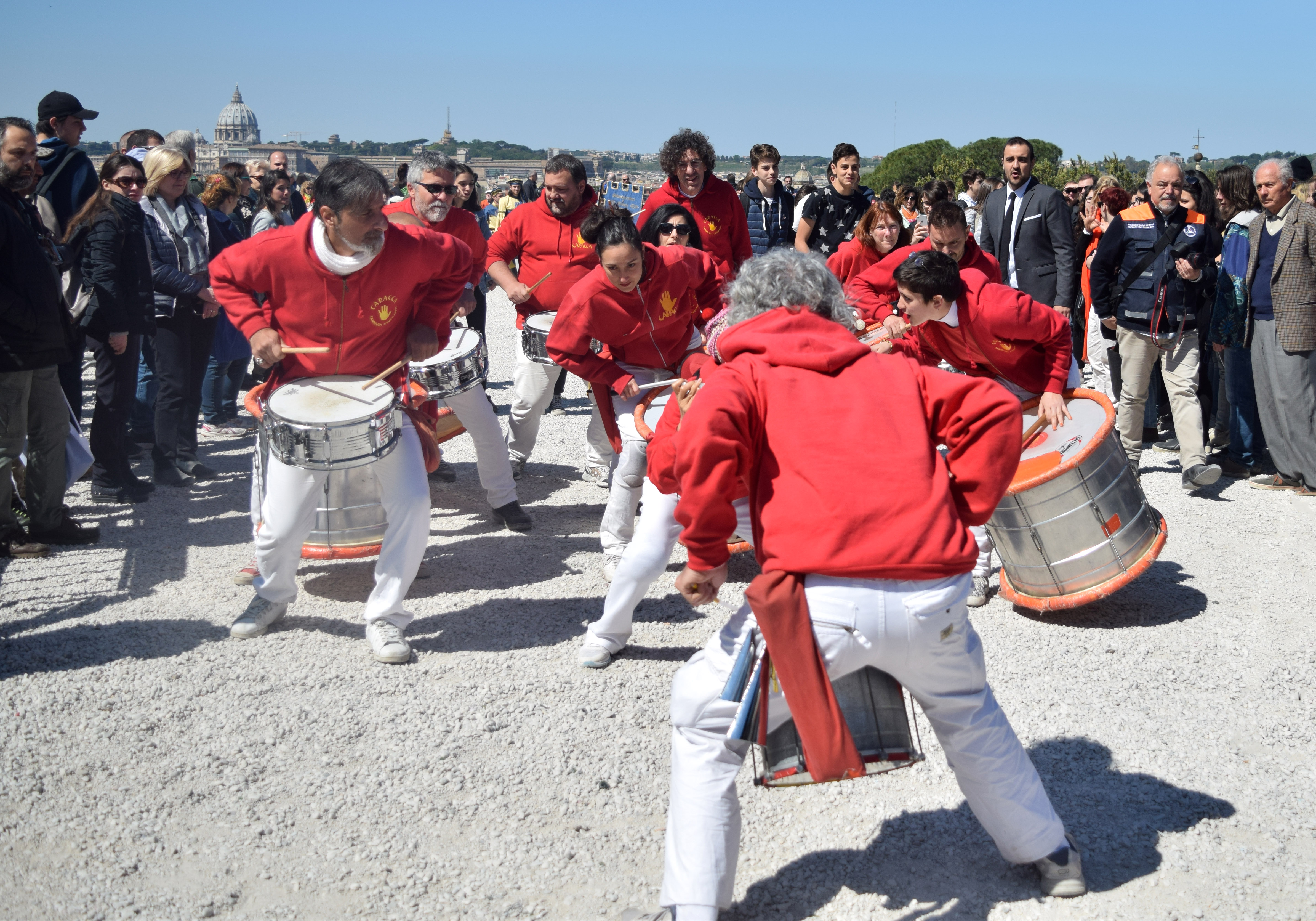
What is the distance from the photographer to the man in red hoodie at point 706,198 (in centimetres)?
734

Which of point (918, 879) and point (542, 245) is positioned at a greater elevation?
point (542, 245)

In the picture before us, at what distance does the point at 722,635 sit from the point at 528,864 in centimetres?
105

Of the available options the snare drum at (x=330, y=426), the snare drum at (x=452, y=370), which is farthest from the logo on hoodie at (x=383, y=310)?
the snare drum at (x=452, y=370)

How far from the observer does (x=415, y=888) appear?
3.10 m

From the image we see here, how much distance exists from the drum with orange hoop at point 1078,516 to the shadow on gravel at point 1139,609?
207 mm

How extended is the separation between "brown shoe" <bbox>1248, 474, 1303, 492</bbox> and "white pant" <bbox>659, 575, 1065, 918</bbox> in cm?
525

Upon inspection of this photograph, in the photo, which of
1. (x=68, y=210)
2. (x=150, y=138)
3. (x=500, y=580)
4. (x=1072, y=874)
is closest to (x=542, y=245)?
(x=500, y=580)

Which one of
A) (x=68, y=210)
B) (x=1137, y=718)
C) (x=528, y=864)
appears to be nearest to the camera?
(x=528, y=864)

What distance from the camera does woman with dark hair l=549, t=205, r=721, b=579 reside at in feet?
16.5

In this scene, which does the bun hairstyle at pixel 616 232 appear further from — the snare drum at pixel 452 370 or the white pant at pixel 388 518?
the white pant at pixel 388 518

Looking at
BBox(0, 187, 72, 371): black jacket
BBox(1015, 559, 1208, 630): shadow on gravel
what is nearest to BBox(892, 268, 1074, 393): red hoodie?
BBox(1015, 559, 1208, 630): shadow on gravel

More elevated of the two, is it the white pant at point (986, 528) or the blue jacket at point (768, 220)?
the blue jacket at point (768, 220)

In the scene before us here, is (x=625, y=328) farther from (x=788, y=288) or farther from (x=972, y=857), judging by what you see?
(x=972, y=857)

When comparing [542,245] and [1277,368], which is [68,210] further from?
[1277,368]
